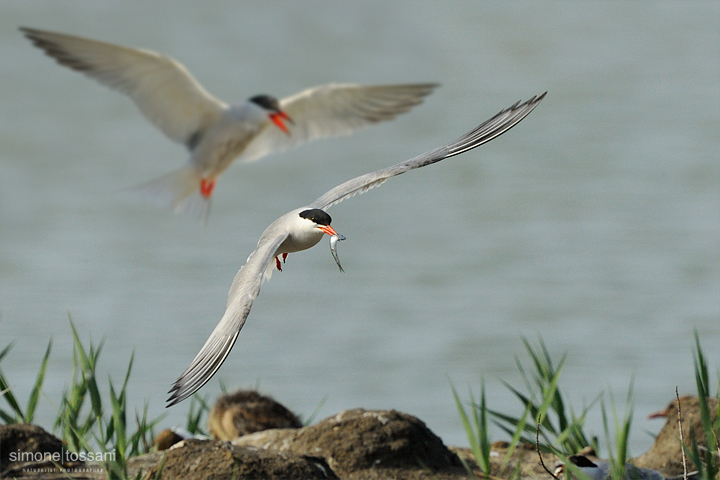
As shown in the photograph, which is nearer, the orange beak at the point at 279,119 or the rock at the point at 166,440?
the rock at the point at 166,440

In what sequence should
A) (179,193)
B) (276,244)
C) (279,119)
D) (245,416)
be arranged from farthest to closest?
(279,119)
(179,193)
(245,416)
(276,244)

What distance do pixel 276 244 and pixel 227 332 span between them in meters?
0.36

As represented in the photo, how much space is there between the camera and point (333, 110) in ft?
28.1

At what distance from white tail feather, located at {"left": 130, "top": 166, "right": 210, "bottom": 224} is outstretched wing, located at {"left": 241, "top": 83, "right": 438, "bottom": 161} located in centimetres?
79

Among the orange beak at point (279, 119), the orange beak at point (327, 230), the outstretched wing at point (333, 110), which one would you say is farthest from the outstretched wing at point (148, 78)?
the orange beak at point (327, 230)

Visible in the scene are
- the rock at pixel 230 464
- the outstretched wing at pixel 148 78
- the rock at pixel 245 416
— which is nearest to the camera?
the rock at pixel 230 464

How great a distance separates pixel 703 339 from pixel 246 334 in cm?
405

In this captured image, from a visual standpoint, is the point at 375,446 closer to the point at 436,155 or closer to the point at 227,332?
the point at 436,155

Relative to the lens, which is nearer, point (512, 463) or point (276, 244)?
point (276, 244)

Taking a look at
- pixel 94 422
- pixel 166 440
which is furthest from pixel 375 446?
pixel 94 422

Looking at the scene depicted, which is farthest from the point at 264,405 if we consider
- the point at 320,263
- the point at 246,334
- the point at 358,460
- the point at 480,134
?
the point at 320,263

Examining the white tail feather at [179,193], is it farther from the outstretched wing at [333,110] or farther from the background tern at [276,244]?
the background tern at [276,244]

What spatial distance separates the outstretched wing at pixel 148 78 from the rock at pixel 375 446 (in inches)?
178

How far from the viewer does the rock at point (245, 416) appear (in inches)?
184
